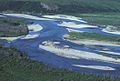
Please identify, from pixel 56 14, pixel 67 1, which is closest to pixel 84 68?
pixel 56 14

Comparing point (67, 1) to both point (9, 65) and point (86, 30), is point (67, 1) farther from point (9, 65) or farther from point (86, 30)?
point (9, 65)

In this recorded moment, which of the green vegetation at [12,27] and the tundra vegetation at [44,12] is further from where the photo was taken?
the green vegetation at [12,27]

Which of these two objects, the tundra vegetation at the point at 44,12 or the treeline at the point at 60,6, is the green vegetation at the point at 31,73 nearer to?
the tundra vegetation at the point at 44,12

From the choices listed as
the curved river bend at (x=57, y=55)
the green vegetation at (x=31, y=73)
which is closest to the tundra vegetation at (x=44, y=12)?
the green vegetation at (x=31, y=73)

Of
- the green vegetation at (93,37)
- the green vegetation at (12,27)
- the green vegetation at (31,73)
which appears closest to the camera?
the green vegetation at (31,73)

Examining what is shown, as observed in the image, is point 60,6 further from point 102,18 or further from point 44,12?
point 102,18

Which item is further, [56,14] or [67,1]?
[67,1]

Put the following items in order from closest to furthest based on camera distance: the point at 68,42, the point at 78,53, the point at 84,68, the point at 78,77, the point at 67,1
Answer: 1. the point at 78,77
2. the point at 84,68
3. the point at 78,53
4. the point at 68,42
5. the point at 67,1
